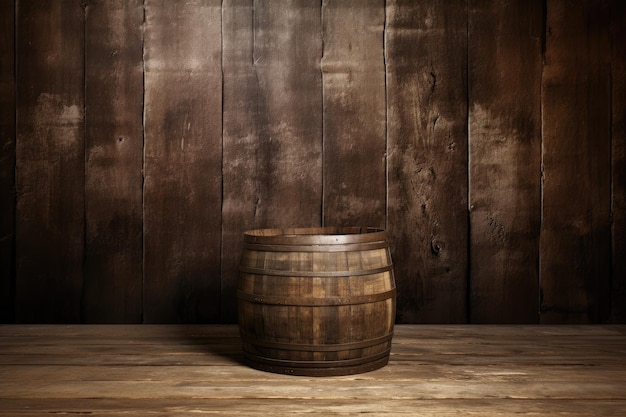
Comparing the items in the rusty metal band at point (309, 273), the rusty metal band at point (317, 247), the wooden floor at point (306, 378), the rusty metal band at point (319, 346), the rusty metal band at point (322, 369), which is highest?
the rusty metal band at point (317, 247)

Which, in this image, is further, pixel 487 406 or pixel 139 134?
pixel 139 134

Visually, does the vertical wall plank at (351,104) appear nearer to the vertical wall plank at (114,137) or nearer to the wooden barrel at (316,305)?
the wooden barrel at (316,305)

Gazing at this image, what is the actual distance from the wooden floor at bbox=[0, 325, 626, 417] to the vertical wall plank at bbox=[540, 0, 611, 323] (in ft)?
1.70

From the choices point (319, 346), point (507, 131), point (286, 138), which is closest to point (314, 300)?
point (319, 346)

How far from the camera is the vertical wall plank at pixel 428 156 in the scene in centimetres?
312

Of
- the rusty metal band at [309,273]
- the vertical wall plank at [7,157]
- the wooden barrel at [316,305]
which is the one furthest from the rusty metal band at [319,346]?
the vertical wall plank at [7,157]

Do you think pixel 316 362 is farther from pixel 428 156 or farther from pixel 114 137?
pixel 114 137

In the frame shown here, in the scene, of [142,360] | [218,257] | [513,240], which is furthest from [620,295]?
[142,360]

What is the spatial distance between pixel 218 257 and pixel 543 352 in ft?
5.48

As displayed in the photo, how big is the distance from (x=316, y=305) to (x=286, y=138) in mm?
1238

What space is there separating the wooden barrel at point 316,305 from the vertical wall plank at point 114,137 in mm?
1172

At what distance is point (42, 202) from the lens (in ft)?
10.2

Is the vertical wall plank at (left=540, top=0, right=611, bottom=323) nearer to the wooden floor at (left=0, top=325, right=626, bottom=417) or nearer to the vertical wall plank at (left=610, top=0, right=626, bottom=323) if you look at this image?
the vertical wall plank at (left=610, top=0, right=626, bottom=323)

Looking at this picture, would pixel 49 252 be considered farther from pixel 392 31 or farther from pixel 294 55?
pixel 392 31
